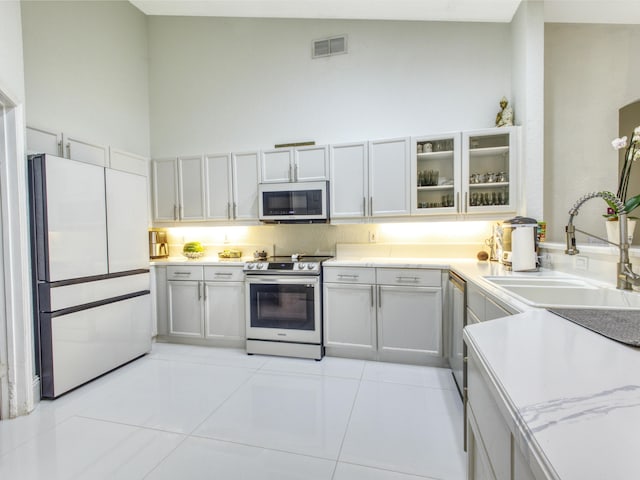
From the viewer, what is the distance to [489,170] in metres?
3.02

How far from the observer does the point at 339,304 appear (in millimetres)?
3074

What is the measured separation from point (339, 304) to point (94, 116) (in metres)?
3.27

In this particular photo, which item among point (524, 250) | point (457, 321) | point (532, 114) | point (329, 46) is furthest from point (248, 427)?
point (329, 46)

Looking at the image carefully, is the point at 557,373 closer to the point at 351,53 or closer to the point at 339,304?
the point at 339,304

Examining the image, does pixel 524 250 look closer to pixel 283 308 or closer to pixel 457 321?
pixel 457 321

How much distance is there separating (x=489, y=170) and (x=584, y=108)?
982 millimetres

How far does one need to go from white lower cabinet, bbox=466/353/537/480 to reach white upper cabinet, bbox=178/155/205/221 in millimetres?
3382

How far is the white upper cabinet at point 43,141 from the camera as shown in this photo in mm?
2635

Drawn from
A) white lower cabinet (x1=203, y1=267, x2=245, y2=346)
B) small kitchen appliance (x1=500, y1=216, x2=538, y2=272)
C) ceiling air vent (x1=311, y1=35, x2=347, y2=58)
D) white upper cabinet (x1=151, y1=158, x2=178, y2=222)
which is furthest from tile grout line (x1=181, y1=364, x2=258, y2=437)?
ceiling air vent (x1=311, y1=35, x2=347, y2=58)

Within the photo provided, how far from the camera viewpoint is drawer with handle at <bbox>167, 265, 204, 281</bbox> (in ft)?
11.2

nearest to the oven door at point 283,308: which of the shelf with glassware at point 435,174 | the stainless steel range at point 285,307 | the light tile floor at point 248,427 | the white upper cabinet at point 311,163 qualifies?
the stainless steel range at point 285,307

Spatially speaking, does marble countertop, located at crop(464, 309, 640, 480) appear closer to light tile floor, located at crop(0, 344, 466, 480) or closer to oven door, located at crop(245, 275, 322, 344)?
light tile floor, located at crop(0, 344, 466, 480)

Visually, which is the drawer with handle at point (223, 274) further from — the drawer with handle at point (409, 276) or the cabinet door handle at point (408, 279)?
the cabinet door handle at point (408, 279)

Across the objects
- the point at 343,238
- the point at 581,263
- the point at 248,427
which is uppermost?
the point at 343,238
